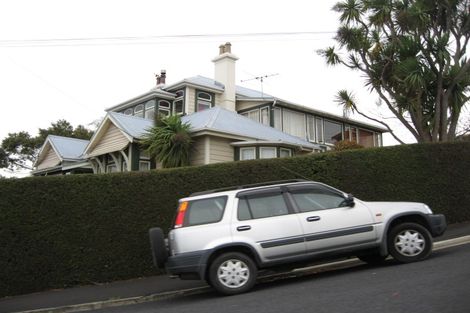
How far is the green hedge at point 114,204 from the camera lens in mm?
9555

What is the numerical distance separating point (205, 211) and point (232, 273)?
3.46 ft

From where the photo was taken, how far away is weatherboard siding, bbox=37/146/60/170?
2506 centimetres

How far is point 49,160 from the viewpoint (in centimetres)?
2588

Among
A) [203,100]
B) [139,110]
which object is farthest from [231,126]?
[139,110]

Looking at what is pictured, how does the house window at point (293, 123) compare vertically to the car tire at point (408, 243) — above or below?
above

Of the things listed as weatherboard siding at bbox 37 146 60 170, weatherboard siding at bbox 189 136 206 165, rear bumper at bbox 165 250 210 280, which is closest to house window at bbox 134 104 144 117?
weatherboard siding at bbox 37 146 60 170

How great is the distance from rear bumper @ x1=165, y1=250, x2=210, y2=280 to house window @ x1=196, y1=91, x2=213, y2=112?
676 inches

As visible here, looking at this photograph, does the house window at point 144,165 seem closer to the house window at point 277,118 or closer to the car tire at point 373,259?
the house window at point 277,118

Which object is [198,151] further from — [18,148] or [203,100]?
[18,148]

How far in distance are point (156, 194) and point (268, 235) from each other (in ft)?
13.0

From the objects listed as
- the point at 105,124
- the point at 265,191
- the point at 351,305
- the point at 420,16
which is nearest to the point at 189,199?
the point at 265,191

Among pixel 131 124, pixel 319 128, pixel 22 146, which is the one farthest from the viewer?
pixel 22 146

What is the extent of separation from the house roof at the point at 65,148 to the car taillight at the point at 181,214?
16.9 meters

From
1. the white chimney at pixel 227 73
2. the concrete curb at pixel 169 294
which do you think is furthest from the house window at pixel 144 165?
the concrete curb at pixel 169 294
